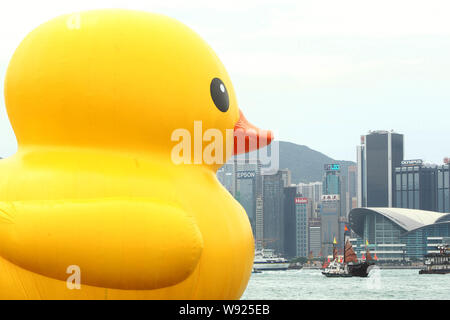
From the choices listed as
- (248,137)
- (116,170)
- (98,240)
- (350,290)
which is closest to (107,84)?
(116,170)

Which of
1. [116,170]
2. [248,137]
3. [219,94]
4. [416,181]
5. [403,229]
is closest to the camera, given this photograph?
[116,170]

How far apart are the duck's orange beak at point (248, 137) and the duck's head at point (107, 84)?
0.62 m

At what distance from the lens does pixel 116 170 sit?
21.0 feet

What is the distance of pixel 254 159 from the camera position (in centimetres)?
809

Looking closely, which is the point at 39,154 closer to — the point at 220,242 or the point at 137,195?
the point at 137,195

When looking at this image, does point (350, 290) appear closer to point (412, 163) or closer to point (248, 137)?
point (248, 137)

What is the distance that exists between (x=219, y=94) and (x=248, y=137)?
645mm

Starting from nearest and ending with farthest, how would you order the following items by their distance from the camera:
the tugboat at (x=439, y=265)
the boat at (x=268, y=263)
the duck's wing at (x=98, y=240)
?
the duck's wing at (x=98, y=240), the tugboat at (x=439, y=265), the boat at (x=268, y=263)

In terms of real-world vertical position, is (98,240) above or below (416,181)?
below

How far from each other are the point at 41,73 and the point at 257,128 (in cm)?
232

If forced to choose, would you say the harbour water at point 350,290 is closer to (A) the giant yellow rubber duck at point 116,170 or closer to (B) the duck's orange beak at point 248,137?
(B) the duck's orange beak at point 248,137

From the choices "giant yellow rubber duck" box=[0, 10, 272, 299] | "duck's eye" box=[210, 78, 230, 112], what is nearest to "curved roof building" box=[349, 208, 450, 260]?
"duck's eye" box=[210, 78, 230, 112]

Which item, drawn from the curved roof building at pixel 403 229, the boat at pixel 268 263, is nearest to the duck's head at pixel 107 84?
the curved roof building at pixel 403 229

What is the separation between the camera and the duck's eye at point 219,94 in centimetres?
714
